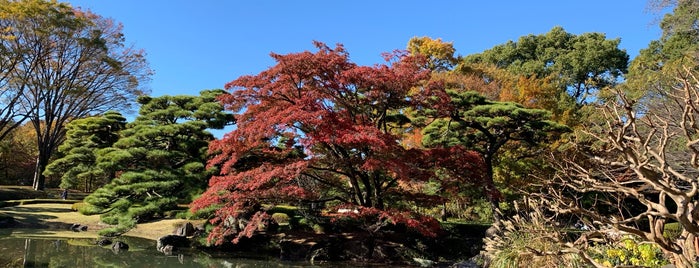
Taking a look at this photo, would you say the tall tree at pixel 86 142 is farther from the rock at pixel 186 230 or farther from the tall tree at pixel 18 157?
the tall tree at pixel 18 157

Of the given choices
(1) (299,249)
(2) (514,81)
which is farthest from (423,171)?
(2) (514,81)

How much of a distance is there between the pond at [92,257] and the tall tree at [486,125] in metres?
5.03

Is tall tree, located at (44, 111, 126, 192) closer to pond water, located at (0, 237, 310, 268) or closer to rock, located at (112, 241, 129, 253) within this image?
pond water, located at (0, 237, 310, 268)

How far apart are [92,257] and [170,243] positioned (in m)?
1.75

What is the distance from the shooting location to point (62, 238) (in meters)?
11.3

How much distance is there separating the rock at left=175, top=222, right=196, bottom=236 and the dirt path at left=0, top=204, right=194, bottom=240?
3.42ft

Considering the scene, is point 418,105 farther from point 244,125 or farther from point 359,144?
point 244,125

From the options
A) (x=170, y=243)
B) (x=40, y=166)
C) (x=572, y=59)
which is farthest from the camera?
(x=572, y=59)

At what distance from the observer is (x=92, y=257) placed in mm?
8742

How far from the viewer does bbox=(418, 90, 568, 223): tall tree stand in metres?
→ 10.9

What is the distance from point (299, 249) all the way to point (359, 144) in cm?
299

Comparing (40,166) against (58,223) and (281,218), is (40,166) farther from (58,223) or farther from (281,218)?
(281,218)

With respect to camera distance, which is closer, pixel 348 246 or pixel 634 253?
pixel 634 253

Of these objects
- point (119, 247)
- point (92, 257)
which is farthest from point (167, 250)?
point (92, 257)
